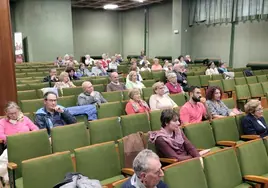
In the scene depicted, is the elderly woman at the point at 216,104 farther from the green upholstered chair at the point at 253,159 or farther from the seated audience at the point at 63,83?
the seated audience at the point at 63,83

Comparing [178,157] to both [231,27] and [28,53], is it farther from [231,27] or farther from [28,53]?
[28,53]

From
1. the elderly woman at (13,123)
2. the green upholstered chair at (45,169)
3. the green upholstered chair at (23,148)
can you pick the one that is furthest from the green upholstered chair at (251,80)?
the green upholstered chair at (45,169)

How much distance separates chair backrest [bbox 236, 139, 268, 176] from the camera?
2555 millimetres

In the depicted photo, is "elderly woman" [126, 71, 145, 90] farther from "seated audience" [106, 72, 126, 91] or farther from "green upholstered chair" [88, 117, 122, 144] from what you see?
"green upholstered chair" [88, 117, 122, 144]

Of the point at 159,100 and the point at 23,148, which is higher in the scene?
the point at 159,100

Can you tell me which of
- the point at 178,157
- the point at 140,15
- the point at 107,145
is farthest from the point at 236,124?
the point at 140,15

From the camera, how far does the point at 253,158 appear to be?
2.63 metres

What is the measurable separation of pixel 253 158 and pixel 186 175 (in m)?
0.87

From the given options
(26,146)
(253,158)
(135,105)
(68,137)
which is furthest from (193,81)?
(26,146)

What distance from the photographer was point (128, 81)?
580 centimetres

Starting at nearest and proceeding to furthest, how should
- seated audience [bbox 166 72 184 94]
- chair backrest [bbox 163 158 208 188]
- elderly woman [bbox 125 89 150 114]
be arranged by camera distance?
chair backrest [bbox 163 158 208 188]
elderly woman [bbox 125 89 150 114]
seated audience [bbox 166 72 184 94]

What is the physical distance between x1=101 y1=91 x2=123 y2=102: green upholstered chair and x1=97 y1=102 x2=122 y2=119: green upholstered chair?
0.68 m

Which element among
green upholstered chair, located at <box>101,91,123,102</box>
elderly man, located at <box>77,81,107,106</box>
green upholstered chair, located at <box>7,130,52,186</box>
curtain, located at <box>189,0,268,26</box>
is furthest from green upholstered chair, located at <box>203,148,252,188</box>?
curtain, located at <box>189,0,268,26</box>

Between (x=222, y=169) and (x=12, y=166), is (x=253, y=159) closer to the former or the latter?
(x=222, y=169)
